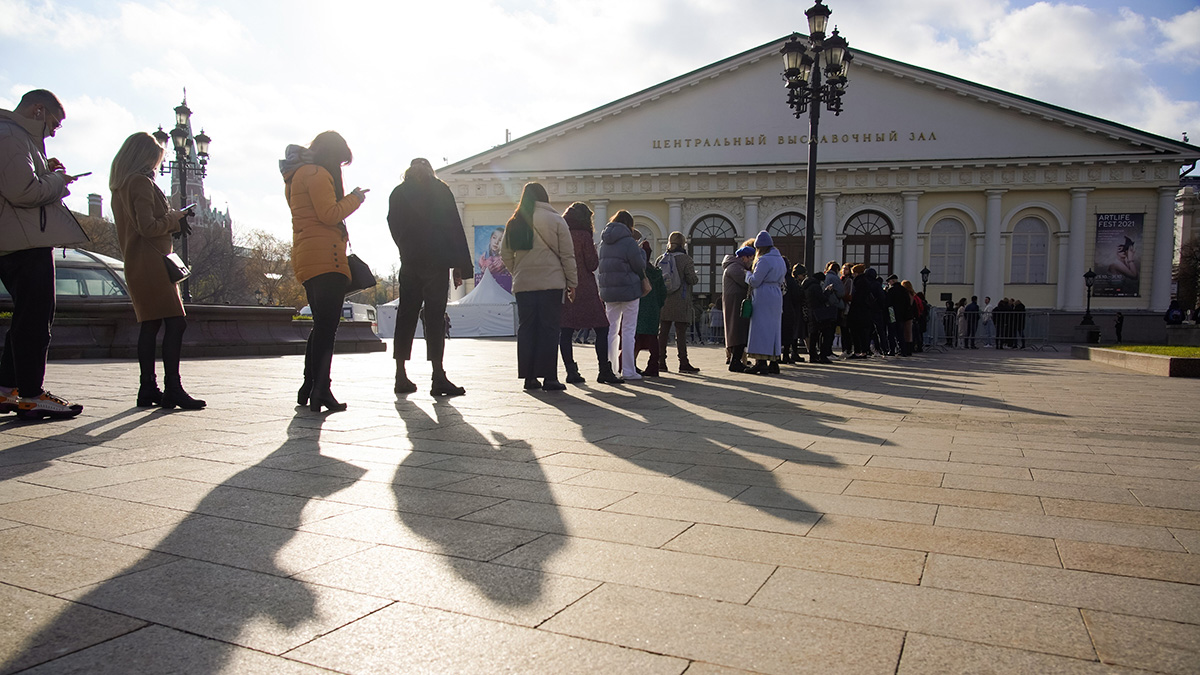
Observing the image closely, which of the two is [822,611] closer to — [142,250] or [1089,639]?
[1089,639]

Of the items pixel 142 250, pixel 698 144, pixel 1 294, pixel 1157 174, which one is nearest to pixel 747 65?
pixel 698 144

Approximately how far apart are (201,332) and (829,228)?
85.9 feet

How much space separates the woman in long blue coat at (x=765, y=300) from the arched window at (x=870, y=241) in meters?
24.4

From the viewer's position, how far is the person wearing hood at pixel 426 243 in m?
6.56

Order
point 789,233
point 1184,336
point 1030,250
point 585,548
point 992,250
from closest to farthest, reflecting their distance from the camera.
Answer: point 585,548 → point 1184,336 → point 992,250 → point 1030,250 → point 789,233

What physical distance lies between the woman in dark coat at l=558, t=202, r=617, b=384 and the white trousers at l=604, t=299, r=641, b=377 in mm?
253

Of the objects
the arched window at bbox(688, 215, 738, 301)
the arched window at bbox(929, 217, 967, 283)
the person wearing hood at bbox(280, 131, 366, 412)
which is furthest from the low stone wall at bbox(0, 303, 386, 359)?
the arched window at bbox(929, 217, 967, 283)

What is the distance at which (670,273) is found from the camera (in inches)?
403

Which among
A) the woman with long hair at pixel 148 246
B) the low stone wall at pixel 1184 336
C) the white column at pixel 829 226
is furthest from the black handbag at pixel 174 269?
the white column at pixel 829 226

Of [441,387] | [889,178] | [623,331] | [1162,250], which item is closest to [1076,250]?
[1162,250]

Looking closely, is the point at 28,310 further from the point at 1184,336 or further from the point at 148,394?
the point at 1184,336

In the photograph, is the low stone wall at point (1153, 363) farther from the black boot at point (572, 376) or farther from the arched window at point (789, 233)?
the arched window at point (789, 233)

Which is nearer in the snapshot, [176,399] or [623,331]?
[176,399]

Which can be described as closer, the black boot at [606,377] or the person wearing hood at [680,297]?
the black boot at [606,377]
